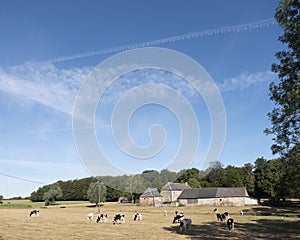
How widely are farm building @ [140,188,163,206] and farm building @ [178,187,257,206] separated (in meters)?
6.60

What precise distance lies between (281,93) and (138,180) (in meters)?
60.7

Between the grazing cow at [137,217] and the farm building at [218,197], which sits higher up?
the farm building at [218,197]

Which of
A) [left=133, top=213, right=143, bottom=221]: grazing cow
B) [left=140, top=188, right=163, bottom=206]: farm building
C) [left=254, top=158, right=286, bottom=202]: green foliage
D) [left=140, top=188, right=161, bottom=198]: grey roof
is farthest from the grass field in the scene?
[left=140, top=188, right=161, bottom=198]: grey roof

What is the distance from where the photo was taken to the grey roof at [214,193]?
68125 millimetres

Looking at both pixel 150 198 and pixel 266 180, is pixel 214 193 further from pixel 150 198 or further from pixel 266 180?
pixel 150 198

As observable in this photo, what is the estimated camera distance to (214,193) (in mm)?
70062

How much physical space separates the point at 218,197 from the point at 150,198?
18500mm

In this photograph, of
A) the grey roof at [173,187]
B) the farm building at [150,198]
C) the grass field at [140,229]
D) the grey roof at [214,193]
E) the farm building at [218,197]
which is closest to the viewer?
the grass field at [140,229]

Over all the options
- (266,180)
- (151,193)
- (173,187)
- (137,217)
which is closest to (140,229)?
(137,217)

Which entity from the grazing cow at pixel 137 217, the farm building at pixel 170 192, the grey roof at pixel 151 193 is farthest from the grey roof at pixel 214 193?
the grazing cow at pixel 137 217

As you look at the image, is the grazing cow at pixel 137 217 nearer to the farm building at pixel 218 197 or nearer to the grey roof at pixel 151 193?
the farm building at pixel 218 197

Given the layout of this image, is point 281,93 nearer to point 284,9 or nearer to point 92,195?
point 284,9

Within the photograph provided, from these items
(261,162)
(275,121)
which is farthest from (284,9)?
(261,162)

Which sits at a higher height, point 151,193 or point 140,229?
point 151,193
